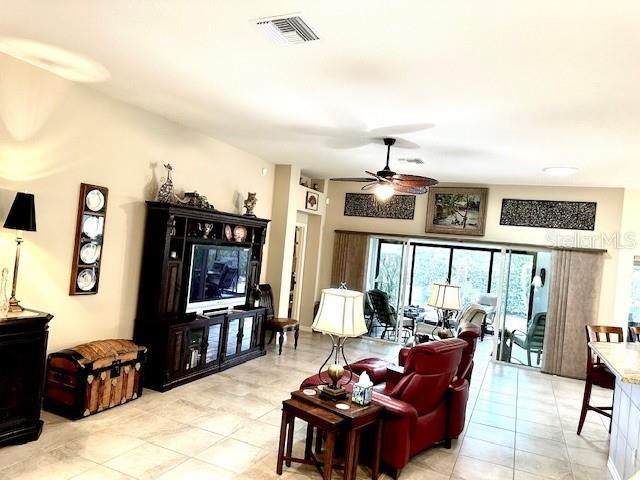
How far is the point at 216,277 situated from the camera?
5.53 metres

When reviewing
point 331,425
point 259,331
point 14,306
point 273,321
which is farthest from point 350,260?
point 14,306

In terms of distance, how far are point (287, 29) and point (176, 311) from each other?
3.38 metres

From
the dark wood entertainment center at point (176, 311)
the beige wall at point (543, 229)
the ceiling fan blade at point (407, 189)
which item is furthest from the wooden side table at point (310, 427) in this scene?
the beige wall at point (543, 229)

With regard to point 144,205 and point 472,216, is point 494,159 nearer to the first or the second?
point 472,216

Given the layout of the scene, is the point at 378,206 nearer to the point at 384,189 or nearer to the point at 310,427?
the point at 384,189

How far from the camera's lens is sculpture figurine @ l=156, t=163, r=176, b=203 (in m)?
4.83

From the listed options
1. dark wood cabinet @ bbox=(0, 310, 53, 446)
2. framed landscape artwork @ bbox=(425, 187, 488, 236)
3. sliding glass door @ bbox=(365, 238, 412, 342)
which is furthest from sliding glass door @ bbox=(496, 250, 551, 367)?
dark wood cabinet @ bbox=(0, 310, 53, 446)

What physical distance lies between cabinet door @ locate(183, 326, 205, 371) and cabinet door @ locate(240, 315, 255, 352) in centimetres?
84

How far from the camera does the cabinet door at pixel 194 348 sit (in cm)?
492

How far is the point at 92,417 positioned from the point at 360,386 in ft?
7.78

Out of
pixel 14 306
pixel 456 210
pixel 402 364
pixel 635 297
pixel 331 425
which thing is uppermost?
pixel 456 210

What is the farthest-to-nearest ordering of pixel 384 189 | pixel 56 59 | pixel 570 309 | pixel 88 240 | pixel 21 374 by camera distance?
pixel 570 309 → pixel 384 189 → pixel 88 240 → pixel 56 59 → pixel 21 374

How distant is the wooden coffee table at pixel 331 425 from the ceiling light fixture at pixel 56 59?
2.95 meters

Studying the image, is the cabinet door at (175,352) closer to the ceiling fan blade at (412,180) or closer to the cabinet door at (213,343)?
the cabinet door at (213,343)
